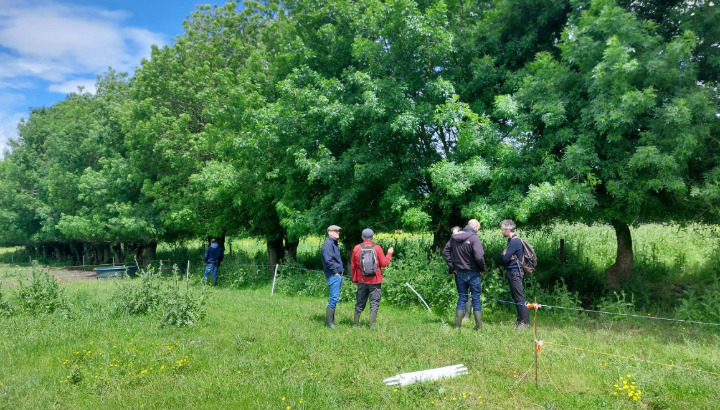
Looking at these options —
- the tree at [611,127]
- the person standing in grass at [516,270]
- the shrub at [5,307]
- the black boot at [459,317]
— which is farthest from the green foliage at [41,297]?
the tree at [611,127]

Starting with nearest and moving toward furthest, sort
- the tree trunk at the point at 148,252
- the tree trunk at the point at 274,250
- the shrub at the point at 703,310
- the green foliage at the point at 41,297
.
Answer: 1. the shrub at the point at 703,310
2. the green foliage at the point at 41,297
3. the tree trunk at the point at 274,250
4. the tree trunk at the point at 148,252

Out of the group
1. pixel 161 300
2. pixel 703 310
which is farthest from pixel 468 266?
pixel 161 300

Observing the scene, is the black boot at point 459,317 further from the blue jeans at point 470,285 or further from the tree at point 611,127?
the tree at point 611,127

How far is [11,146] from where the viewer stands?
129 feet

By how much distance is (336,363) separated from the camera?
6.52 meters

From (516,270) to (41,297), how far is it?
10372 millimetres

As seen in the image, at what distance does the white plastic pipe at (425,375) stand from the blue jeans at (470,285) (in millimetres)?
2468

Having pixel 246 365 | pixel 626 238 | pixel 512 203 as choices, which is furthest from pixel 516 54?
pixel 246 365

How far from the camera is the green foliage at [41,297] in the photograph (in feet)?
33.8

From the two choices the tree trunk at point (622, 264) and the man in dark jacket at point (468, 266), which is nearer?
the man in dark jacket at point (468, 266)

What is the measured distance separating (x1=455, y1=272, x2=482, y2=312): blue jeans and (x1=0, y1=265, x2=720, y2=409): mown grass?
0.49 meters

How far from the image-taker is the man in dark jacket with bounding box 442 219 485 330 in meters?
8.34

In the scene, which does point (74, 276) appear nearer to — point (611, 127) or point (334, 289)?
point (334, 289)

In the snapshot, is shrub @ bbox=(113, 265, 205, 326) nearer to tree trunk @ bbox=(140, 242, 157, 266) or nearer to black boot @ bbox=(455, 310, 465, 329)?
black boot @ bbox=(455, 310, 465, 329)
